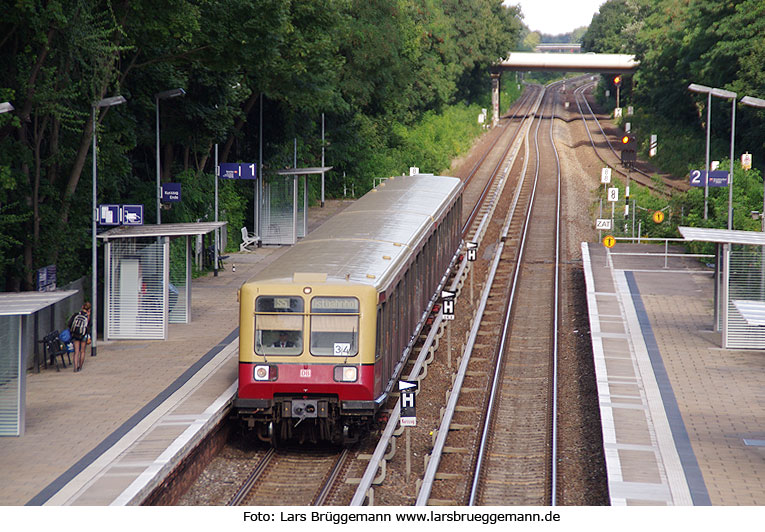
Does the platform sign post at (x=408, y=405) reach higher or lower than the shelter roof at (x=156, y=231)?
lower

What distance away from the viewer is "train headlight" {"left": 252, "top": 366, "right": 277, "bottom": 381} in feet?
52.0

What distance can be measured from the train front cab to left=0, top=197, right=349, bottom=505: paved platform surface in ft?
4.21

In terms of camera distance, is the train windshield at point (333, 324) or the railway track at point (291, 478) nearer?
the railway track at point (291, 478)

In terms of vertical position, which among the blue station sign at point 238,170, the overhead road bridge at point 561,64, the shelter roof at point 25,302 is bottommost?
the shelter roof at point 25,302

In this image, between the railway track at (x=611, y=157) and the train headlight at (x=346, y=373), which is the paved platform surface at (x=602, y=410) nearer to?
the train headlight at (x=346, y=373)

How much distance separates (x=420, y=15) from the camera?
214 feet

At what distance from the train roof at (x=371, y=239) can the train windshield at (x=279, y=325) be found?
41cm

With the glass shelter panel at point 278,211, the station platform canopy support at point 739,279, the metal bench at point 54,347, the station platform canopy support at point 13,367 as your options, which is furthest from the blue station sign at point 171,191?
the station platform canopy support at point 739,279

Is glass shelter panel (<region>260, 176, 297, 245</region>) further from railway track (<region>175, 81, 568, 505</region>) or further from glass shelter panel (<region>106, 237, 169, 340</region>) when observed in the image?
railway track (<region>175, 81, 568, 505</region>)

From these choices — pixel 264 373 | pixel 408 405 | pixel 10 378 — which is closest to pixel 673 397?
pixel 408 405

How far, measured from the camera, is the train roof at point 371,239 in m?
16.7

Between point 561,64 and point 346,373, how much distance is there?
80568 millimetres

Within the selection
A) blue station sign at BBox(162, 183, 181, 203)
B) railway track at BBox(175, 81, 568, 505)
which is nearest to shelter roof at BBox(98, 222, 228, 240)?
blue station sign at BBox(162, 183, 181, 203)

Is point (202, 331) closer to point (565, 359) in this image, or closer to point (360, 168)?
point (565, 359)
